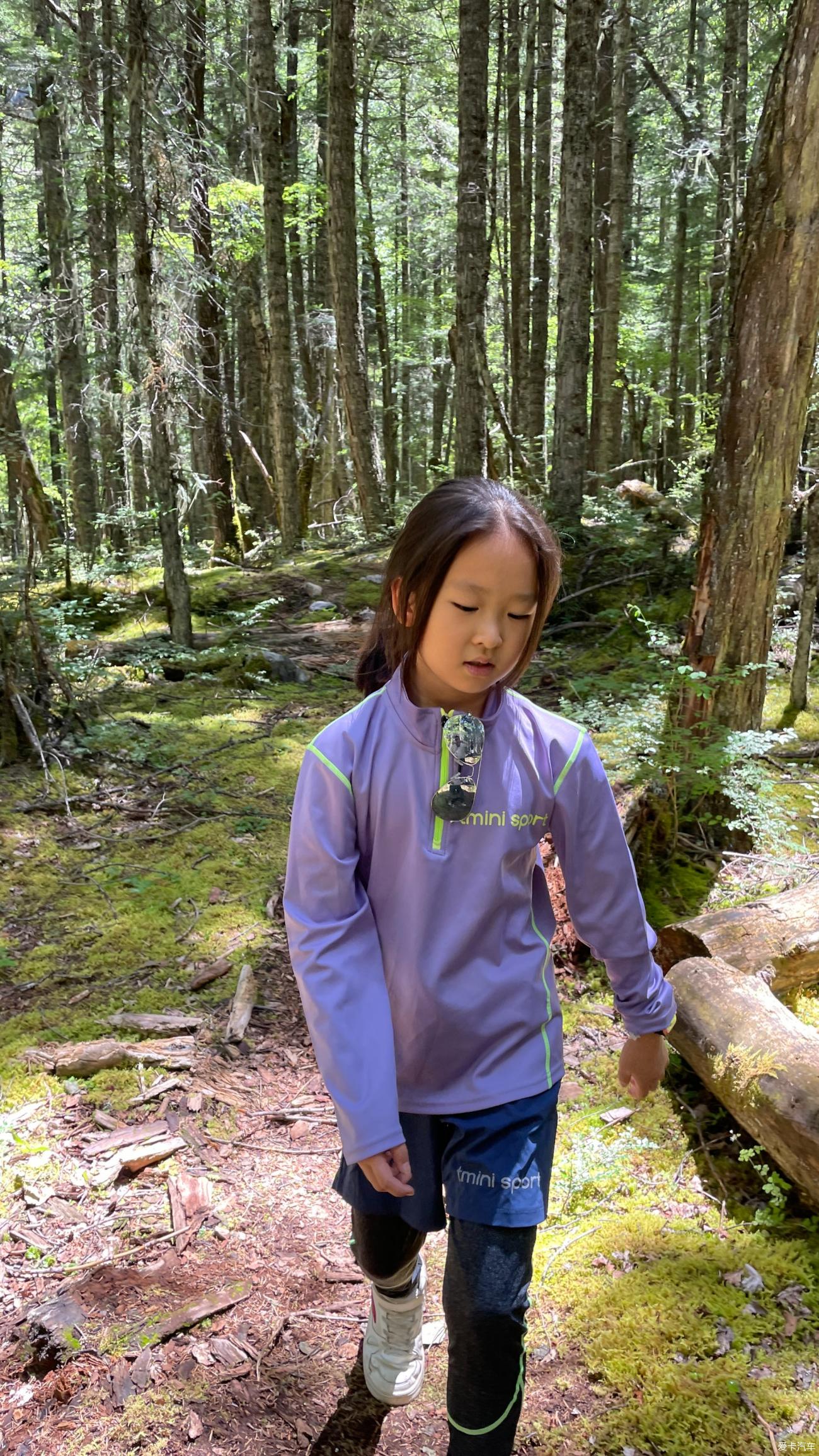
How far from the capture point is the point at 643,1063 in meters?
2.00

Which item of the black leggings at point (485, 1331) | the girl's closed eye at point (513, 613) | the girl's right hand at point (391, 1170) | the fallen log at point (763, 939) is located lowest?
the fallen log at point (763, 939)

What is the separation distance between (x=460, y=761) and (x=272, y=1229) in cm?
198

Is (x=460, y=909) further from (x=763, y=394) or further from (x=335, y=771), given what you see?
(x=763, y=394)

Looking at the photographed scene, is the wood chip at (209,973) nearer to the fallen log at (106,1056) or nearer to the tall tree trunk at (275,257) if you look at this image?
the fallen log at (106,1056)

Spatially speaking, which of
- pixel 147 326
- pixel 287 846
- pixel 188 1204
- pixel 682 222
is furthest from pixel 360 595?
pixel 682 222

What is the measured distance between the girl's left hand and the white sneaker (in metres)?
0.74

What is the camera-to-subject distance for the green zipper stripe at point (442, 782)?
5.73ft

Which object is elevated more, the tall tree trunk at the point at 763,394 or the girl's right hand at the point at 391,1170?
the tall tree trunk at the point at 763,394

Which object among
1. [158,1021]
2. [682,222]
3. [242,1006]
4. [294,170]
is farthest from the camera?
[682,222]

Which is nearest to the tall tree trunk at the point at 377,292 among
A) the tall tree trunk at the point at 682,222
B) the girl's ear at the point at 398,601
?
the tall tree trunk at the point at 682,222

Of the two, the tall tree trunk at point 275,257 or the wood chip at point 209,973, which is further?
the tall tree trunk at point 275,257

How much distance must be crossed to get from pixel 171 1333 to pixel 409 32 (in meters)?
17.1

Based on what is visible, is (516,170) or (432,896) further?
(516,170)

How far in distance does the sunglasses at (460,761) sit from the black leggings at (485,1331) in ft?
2.61
